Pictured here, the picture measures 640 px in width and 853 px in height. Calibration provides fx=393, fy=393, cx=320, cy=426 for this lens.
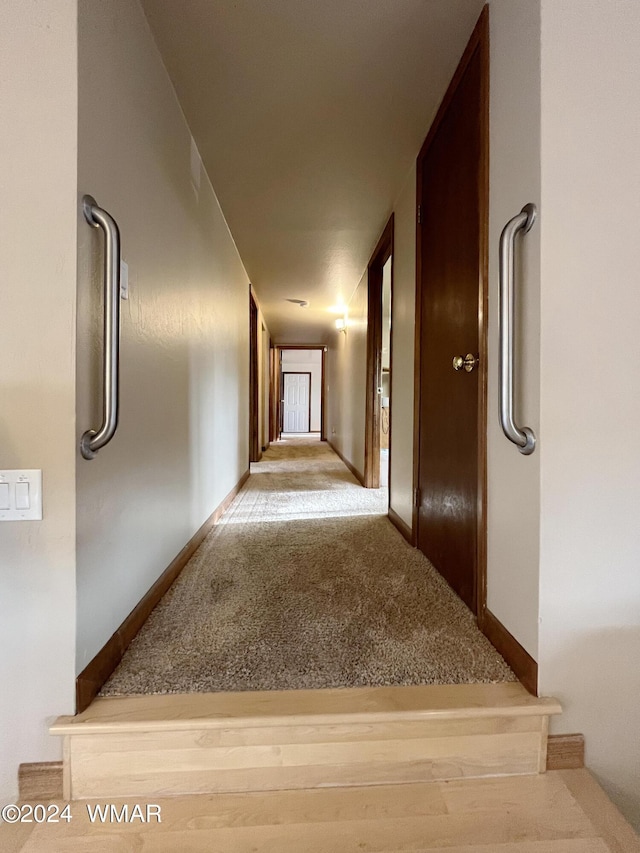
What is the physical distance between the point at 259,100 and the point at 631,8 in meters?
1.23

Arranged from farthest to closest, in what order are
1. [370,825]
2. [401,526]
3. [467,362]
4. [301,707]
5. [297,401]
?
[297,401] < [401,526] < [467,362] < [301,707] < [370,825]

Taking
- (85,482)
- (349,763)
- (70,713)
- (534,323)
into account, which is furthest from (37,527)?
(534,323)

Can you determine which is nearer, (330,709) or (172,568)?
(330,709)

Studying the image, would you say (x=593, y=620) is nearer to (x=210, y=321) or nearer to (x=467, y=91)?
(x=467, y=91)

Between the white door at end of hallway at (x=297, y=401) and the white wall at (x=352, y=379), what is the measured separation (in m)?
4.40

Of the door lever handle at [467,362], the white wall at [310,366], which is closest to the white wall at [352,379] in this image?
the door lever handle at [467,362]

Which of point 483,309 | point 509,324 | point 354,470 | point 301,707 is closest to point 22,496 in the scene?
point 301,707

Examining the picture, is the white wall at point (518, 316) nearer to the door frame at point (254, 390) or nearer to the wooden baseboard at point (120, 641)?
the wooden baseboard at point (120, 641)

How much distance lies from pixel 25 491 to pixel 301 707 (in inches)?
31.9

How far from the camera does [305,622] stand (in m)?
1.29

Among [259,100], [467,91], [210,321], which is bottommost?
[210,321]

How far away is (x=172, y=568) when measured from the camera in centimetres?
157

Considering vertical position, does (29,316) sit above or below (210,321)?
below

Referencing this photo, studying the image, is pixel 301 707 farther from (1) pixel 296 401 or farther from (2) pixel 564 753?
(1) pixel 296 401
